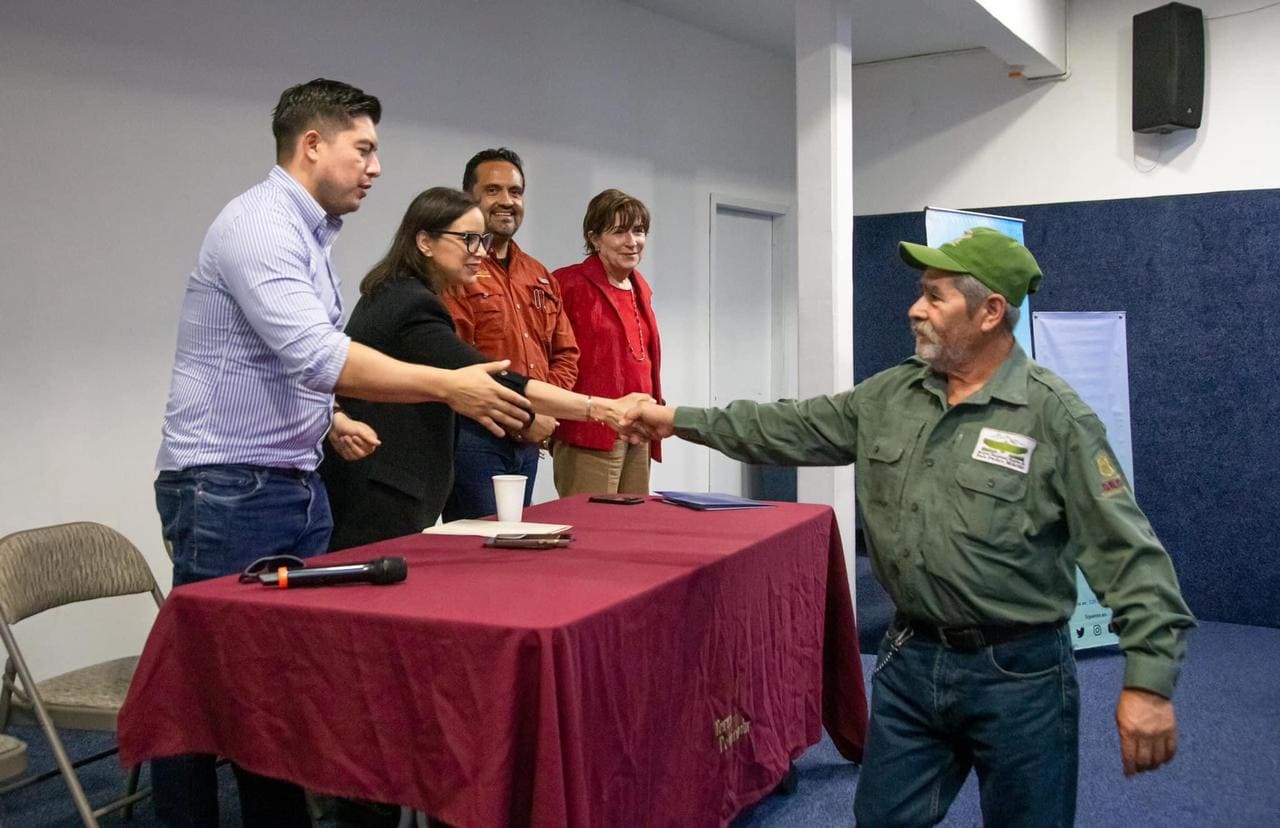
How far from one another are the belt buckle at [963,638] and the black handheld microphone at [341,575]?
37.5 inches

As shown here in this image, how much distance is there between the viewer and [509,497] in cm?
260

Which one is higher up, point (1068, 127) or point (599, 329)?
point (1068, 127)

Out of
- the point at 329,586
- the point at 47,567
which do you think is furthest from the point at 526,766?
the point at 47,567

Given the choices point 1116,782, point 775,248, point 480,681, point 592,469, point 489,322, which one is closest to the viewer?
point 480,681

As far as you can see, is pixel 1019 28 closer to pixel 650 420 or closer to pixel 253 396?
pixel 650 420

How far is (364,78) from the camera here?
187 inches

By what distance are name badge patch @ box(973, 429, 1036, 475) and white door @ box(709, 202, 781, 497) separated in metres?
4.93

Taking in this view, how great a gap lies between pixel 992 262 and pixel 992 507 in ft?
1.49

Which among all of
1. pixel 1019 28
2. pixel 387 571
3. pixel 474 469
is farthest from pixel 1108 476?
pixel 1019 28

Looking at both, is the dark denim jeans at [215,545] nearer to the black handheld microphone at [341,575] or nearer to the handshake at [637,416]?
the black handheld microphone at [341,575]

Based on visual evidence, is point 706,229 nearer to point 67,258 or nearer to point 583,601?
point 67,258

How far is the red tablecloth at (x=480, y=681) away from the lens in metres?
1.72

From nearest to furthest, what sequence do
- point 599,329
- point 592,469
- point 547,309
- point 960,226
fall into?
point 547,309 < point 592,469 < point 599,329 < point 960,226

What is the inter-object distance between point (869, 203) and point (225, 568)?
5.72 metres
